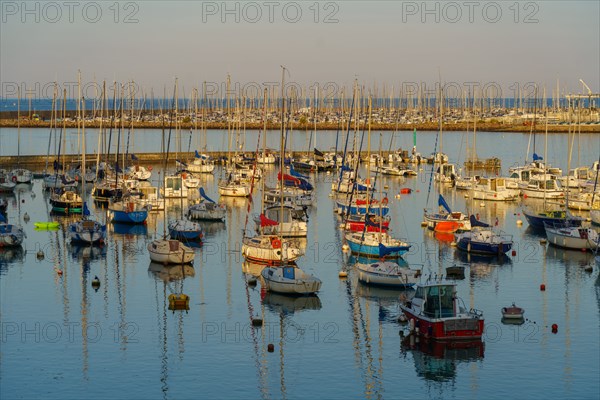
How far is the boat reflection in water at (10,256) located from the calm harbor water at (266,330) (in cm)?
10

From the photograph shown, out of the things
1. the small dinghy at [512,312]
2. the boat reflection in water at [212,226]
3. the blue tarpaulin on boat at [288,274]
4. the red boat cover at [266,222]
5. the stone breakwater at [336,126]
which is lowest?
the small dinghy at [512,312]

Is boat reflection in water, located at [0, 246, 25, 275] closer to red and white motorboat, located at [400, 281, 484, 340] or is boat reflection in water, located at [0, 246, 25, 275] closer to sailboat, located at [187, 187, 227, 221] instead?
sailboat, located at [187, 187, 227, 221]

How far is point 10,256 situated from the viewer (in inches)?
1964

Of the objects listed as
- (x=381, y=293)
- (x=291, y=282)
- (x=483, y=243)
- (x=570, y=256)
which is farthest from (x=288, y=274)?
(x=570, y=256)

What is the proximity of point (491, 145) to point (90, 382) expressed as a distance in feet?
369

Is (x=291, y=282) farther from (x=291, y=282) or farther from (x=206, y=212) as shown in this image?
(x=206, y=212)

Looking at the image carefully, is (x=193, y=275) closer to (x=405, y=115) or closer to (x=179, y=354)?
(x=179, y=354)

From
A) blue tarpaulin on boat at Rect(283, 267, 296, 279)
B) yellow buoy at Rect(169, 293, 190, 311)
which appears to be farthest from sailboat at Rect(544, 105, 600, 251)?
yellow buoy at Rect(169, 293, 190, 311)

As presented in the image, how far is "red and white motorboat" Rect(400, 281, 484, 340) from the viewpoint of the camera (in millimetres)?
33938

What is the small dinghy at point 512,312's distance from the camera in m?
37.5

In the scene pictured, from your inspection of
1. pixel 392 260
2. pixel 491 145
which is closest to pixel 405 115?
pixel 491 145

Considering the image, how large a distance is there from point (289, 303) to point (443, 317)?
794 cm

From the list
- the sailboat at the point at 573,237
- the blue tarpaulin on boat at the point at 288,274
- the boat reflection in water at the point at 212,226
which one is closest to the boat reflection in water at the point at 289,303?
the blue tarpaulin on boat at the point at 288,274

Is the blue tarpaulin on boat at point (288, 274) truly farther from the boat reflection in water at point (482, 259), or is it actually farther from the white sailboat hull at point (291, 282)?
the boat reflection in water at point (482, 259)
